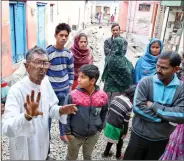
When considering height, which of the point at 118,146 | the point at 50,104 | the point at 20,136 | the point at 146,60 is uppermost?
the point at 146,60

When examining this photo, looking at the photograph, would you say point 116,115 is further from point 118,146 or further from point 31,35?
point 31,35

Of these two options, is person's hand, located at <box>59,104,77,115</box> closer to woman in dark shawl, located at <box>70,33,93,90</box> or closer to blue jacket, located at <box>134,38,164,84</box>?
blue jacket, located at <box>134,38,164,84</box>

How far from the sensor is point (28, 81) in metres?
1.63

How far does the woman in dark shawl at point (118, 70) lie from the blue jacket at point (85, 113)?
114cm

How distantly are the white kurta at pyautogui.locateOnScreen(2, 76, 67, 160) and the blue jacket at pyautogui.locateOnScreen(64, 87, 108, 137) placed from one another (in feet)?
Answer: 0.91

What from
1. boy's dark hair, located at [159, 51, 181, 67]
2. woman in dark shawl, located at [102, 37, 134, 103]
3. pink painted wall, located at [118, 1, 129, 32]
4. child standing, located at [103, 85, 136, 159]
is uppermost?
pink painted wall, located at [118, 1, 129, 32]

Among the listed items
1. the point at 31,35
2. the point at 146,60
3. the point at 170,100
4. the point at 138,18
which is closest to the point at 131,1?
the point at 138,18

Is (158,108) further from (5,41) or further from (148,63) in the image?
(5,41)

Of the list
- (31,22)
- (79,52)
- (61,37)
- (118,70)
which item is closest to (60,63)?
(61,37)

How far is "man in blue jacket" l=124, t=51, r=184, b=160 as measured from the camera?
1.87 meters

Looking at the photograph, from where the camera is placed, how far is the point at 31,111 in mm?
1365

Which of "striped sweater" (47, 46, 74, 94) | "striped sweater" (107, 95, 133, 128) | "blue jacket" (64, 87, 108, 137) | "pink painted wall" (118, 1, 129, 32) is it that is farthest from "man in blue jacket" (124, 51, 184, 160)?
"pink painted wall" (118, 1, 129, 32)

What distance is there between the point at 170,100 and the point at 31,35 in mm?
5856

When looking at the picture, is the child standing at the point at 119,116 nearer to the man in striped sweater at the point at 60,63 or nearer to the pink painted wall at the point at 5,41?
the man in striped sweater at the point at 60,63
